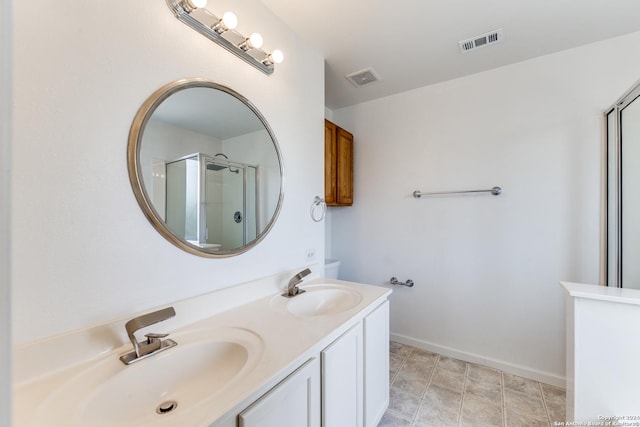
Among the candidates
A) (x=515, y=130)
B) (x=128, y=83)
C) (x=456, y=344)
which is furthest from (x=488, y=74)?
(x=128, y=83)

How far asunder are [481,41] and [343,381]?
7.33ft

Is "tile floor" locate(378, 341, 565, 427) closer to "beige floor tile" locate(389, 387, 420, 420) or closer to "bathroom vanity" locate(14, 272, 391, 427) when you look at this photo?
"beige floor tile" locate(389, 387, 420, 420)

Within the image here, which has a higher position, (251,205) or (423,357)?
(251,205)

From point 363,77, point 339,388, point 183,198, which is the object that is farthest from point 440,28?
point 339,388

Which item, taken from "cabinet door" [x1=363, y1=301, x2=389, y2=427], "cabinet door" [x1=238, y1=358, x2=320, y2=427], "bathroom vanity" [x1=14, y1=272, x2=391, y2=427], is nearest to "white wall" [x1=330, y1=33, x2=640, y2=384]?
"cabinet door" [x1=363, y1=301, x2=389, y2=427]

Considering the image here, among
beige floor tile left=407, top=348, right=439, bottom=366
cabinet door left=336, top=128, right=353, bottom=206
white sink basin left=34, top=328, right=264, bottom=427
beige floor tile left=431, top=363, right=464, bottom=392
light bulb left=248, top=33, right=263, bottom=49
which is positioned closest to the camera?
white sink basin left=34, top=328, right=264, bottom=427

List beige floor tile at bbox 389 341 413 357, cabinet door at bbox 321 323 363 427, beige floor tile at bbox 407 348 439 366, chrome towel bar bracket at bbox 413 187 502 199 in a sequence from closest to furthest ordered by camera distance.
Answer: cabinet door at bbox 321 323 363 427 < chrome towel bar bracket at bbox 413 187 502 199 < beige floor tile at bbox 407 348 439 366 < beige floor tile at bbox 389 341 413 357

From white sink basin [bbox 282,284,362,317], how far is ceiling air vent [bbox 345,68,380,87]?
5.62 ft

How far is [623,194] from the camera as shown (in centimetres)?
163

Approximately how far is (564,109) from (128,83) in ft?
8.63

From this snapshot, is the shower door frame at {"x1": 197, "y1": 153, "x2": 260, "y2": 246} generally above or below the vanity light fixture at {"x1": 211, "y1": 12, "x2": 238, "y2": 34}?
below

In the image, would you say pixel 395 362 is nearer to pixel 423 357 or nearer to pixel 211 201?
pixel 423 357

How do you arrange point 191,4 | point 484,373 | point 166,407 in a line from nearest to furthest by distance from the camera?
point 166,407, point 191,4, point 484,373

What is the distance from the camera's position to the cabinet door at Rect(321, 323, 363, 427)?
3.22 feet
